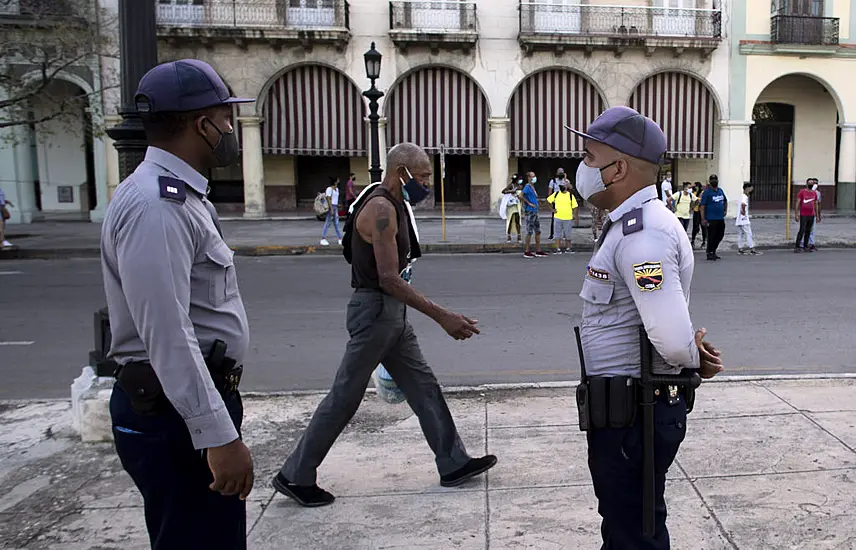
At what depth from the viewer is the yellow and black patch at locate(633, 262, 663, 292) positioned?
7.38 ft

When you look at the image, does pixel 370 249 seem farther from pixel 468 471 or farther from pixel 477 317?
pixel 477 317

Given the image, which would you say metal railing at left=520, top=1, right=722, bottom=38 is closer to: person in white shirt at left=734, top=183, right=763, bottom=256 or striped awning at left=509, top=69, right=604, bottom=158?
striped awning at left=509, top=69, right=604, bottom=158

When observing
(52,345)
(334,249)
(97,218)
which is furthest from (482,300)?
(97,218)

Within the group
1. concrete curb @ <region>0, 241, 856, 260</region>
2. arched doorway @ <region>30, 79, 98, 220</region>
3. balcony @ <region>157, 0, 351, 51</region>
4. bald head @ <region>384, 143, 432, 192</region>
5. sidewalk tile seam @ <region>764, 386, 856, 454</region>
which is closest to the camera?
bald head @ <region>384, 143, 432, 192</region>

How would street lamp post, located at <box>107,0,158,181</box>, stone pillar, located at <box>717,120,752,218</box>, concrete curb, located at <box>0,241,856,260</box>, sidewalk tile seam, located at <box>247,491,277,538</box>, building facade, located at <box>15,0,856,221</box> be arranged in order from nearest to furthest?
sidewalk tile seam, located at <box>247,491,277,538</box>, street lamp post, located at <box>107,0,158,181</box>, concrete curb, located at <box>0,241,856,260</box>, building facade, located at <box>15,0,856,221</box>, stone pillar, located at <box>717,120,752,218</box>

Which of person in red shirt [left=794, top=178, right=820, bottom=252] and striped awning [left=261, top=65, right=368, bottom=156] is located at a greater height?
striped awning [left=261, top=65, right=368, bottom=156]

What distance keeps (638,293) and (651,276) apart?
0.07 meters

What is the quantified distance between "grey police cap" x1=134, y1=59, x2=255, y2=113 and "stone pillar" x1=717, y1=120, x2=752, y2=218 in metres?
26.3

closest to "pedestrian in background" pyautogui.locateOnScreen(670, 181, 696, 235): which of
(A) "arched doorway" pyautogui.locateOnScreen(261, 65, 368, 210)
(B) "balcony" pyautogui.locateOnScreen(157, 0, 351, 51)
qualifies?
(A) "arched doorway" pyautogui.locateOnScreen(261, 65, 368, 210)

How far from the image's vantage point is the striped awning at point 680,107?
25.9 meters

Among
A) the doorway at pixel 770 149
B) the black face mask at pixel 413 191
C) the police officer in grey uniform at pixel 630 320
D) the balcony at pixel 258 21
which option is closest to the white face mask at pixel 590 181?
the police officer in grey uniform at pixel 630 320

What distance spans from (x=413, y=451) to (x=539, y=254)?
11542 mm

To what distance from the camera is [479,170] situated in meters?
26.9

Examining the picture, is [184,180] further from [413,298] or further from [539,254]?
[539,254]
